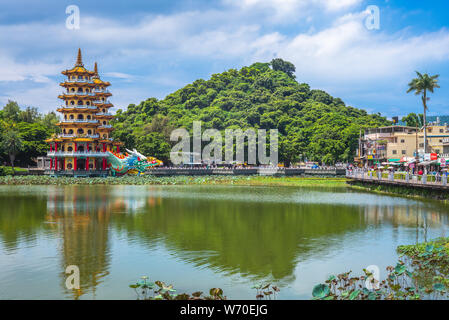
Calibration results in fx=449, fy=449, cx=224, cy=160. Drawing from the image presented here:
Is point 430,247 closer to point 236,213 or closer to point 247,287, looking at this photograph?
point 247,287

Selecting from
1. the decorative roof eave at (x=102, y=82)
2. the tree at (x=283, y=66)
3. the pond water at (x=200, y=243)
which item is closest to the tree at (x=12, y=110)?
the decorative roof eave at (x=102, y=82)

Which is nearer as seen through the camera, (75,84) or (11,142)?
(11,142)

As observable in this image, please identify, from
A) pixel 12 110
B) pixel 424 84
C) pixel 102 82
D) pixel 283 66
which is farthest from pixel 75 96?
pixel 283 66

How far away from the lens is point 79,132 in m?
78.1

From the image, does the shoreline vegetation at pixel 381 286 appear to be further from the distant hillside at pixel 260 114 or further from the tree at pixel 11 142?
the distant hillside at pixel 260 114

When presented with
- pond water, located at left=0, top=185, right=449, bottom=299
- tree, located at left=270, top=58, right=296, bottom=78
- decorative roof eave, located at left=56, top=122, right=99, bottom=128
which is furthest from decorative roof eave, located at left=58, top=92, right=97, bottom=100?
tree, located at left=270, top=58, right=296, bottom=78

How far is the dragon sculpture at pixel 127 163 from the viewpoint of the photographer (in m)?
74.9

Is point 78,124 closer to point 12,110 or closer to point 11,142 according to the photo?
point 11,142

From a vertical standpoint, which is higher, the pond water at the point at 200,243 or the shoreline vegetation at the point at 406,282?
the shoreline vegetation at the point at 406,282

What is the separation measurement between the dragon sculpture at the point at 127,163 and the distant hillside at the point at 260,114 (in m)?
11.9

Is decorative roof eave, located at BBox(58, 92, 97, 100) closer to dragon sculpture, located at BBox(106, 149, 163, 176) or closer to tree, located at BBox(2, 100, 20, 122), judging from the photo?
dragon sculpture, located at BBox(106, 149, 163, 176)

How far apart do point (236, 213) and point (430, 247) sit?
50.1 feet

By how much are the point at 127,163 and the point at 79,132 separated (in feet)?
35.9

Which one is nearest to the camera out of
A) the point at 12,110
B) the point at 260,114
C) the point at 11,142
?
the point at 11,142
